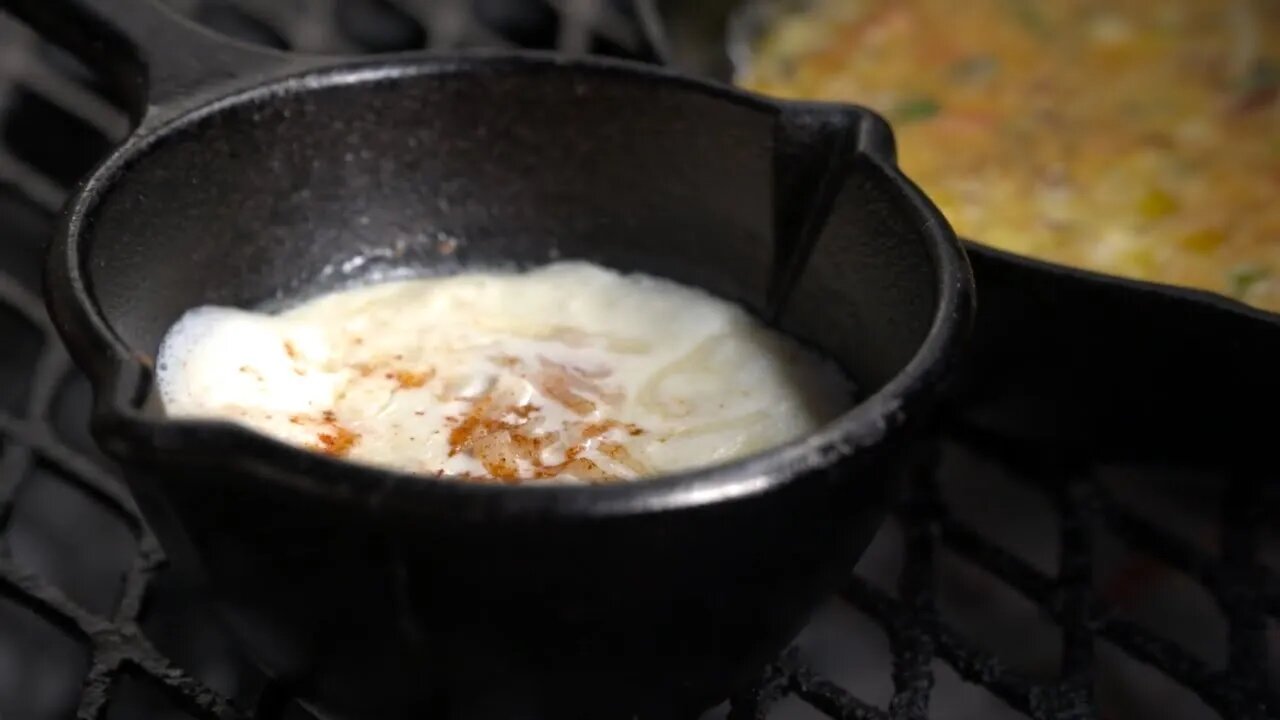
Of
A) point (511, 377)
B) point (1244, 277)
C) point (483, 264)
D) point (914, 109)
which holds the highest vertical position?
point (914, 109)

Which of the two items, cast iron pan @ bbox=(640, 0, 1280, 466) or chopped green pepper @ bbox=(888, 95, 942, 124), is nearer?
cast iron pan @ bbox=(640, 0, 1280, 466)


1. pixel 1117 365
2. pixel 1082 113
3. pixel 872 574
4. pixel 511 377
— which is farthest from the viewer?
pixel 1082 113

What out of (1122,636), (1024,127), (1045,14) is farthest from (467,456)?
(1045,14)

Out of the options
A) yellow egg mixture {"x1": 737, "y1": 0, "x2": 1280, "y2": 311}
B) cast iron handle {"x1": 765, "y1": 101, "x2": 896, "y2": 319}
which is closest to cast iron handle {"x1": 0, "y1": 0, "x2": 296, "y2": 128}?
cast iron handle {"x1": 765, "y1": 101, "x2": 896, "y2": 319}

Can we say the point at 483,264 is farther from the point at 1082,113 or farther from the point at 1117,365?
the point at 1082,113

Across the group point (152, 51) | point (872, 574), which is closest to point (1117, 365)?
point (872, 574)

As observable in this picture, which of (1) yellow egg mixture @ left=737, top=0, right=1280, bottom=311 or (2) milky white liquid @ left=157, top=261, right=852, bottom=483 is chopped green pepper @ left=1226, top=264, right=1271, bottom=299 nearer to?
(1) yellow egg mixture @ left=737, top=0, right=1280, bottom=311

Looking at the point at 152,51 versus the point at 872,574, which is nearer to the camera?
the point at 152,51
